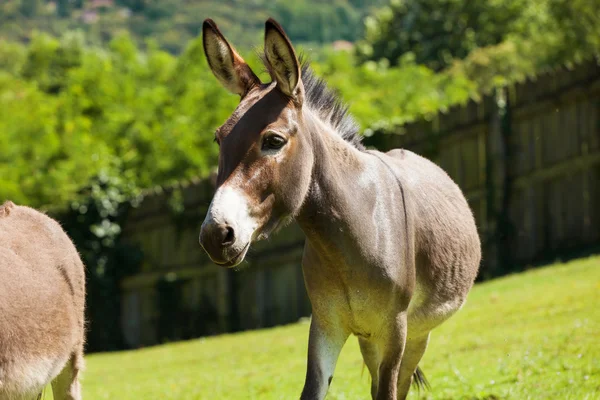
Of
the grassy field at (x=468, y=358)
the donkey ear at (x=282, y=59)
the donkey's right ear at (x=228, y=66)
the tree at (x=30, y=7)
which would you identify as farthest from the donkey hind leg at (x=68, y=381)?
the tree at (x=30, y=7)

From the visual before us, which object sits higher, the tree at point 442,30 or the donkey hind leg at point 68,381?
the donkey hind leg at point 68,381

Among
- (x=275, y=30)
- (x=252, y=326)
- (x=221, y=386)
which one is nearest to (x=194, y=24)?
(x=252, y=326)

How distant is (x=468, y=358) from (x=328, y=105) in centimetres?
472

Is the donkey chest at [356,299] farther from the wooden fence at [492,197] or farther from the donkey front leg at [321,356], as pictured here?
the wooden fence at [492,197]

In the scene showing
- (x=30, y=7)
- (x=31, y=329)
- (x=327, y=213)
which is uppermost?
(x=327, y=213)

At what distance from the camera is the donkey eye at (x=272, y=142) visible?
15.4ft

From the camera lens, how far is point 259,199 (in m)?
4.60

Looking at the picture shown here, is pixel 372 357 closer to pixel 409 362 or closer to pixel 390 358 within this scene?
pixel 390 358

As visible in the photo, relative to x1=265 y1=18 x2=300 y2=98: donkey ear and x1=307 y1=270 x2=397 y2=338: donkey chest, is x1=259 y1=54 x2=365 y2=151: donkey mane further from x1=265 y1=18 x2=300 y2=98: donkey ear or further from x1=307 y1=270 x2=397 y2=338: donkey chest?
x1=307 y1=270 x2=397 y2=338: donkey chest

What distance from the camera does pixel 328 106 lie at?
5.56 meters

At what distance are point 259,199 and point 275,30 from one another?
0.86 meters

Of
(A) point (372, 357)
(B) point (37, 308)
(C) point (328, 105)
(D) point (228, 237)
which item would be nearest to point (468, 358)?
(A) point (372, 357)

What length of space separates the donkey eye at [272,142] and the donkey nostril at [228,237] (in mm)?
562

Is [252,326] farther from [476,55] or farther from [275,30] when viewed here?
[476,55]
